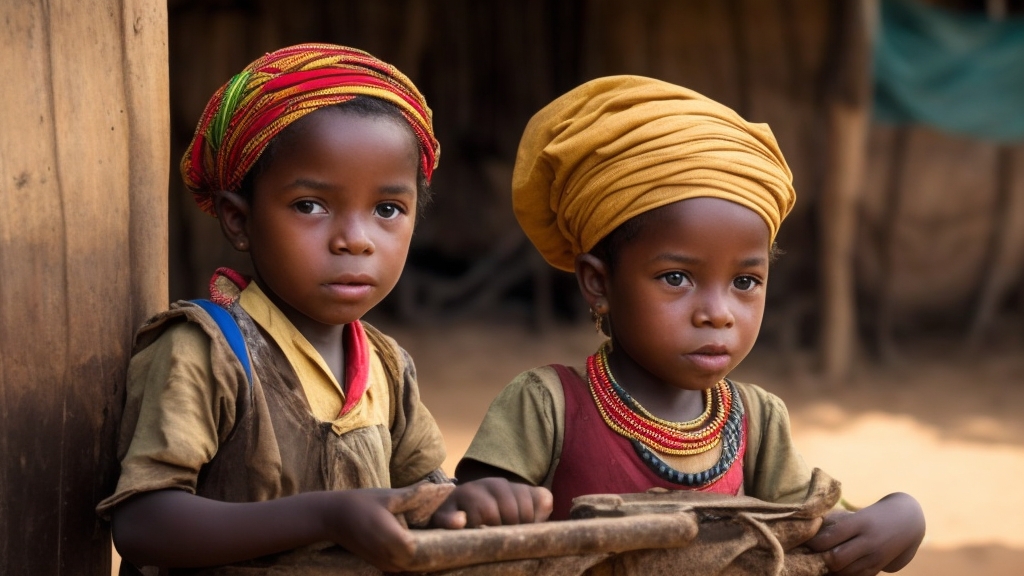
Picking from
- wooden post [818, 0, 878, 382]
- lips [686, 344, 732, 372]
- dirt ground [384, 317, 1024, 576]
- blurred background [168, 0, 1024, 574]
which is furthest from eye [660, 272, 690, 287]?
wooden post [818, 0, 878, 382]

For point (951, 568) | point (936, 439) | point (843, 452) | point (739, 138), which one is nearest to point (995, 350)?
point (936, 439)

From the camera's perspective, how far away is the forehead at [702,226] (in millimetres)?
2248

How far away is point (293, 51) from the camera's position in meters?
2.19

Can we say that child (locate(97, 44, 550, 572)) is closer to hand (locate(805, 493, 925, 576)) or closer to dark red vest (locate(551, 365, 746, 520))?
dark red vest (locate(551, 365, 746, 520))

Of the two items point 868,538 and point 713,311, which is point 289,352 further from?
point 868,538

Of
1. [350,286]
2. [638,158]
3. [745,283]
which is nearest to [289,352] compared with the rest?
[350,286]

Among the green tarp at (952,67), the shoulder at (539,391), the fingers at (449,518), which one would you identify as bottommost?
the fingers at (449,518)

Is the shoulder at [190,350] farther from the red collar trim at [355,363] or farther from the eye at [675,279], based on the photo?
A: the eye at [675,279]

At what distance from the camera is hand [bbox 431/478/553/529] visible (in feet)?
6.02

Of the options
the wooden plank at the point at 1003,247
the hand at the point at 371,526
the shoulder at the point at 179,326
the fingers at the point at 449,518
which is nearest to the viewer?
the hand at the point at 371,526

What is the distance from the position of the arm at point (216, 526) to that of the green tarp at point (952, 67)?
601 centimetres

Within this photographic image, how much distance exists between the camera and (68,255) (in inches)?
79.7

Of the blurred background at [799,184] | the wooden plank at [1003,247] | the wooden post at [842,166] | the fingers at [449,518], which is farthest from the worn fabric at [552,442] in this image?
the wooden plank at [1003,247]

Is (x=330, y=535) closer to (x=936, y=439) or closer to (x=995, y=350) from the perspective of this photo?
(x=936, y=439)
